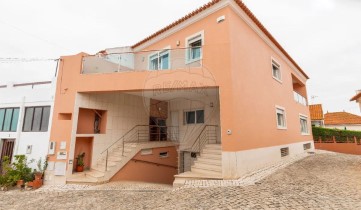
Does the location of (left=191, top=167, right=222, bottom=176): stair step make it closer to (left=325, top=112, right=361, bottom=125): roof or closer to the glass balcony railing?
the glass balcony railing

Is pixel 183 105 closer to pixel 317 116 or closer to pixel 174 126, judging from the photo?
pixel 174 126

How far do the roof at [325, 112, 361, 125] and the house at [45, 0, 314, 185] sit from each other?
27324 mm

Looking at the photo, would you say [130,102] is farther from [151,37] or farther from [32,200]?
[32,200]

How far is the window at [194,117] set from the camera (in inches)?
482

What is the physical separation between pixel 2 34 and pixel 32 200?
9.42m

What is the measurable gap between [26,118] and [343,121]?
43564 millimetres

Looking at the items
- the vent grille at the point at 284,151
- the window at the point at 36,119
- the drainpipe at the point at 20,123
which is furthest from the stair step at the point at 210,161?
the drainpipe at the point at 20,123

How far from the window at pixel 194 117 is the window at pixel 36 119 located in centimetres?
846

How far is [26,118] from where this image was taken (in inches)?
399

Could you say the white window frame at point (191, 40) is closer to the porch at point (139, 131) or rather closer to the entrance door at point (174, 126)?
the porch at point (139, 131)

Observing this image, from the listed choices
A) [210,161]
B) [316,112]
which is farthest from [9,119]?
[316,112]

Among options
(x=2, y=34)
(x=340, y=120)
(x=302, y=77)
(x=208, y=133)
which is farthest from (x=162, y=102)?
(x=340, y=120)

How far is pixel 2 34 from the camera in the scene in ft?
32.7

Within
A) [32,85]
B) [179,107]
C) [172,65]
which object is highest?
[172,65]
